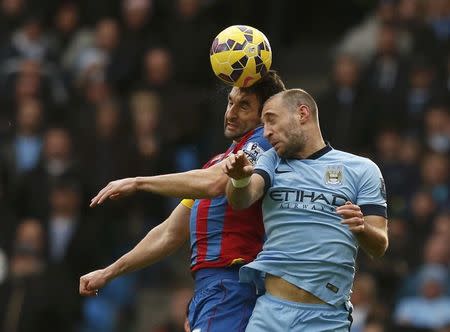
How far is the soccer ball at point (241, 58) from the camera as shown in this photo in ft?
26.3

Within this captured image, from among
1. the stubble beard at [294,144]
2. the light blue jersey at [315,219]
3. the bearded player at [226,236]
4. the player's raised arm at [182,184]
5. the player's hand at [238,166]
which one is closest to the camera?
the player's hand at [238,166]

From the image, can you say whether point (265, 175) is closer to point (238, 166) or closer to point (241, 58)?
point (238, 166)

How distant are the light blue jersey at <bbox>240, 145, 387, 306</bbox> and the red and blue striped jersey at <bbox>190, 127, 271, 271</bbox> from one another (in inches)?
7.7

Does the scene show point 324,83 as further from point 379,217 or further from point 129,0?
point 379,217

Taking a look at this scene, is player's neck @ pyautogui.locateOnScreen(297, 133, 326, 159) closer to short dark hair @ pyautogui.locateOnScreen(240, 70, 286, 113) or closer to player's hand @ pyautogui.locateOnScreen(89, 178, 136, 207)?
short dark hair @ pyautogui.locateOnScreen(240, 70, 286, 113)

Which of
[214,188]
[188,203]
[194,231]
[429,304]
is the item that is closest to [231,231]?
[194,231]

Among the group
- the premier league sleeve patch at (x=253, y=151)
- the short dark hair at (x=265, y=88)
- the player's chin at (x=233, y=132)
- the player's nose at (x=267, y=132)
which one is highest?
the short dark hair at (x=265, y=88)

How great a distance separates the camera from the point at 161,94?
51.7 feet

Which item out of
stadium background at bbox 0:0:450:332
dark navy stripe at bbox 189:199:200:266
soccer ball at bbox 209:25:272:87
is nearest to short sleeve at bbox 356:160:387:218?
soccer ball at bbox 209:25:272:87

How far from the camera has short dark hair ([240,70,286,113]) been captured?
811 cm

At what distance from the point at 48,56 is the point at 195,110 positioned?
8.06 feet

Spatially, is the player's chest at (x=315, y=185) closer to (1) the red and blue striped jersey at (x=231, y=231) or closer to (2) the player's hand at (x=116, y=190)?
(1) the red and blue striped jersey at (x=231, y=231)

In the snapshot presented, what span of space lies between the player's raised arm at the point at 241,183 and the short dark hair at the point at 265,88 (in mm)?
684

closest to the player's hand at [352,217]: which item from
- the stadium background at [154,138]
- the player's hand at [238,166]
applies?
the player's hand at [238,166]
